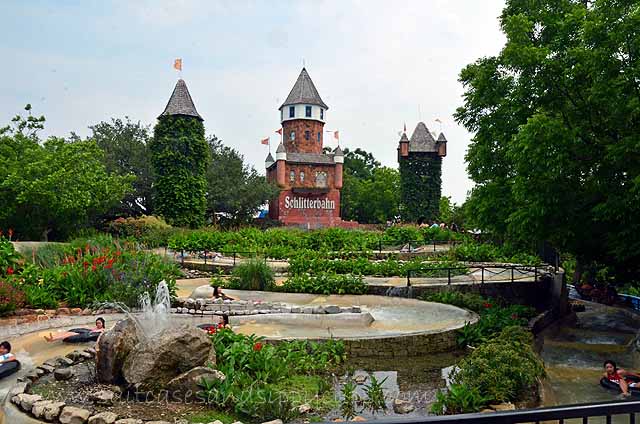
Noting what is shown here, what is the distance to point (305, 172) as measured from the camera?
165 feet

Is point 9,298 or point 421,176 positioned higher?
point 421,176

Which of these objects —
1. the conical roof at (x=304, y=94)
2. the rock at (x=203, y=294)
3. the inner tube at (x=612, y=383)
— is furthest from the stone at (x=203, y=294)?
the conical roof at (x=304, y=94)

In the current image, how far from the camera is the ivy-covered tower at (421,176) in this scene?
2018 inches

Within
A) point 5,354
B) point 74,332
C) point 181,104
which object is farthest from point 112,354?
point 181,104

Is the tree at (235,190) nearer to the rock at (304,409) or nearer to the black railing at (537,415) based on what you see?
the rock at (304,409)

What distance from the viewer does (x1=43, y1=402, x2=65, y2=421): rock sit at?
5.82 metres

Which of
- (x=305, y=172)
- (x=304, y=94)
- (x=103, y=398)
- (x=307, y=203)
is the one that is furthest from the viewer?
(x=304, y=94)

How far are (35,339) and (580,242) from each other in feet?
38.0

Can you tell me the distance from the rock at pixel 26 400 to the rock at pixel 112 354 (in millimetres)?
1006

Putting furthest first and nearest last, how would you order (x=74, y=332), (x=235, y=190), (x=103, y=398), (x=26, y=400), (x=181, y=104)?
(x=235, y=190)
(x=181, y=104)
(x=74, y=332)
(x=103, y=398)
(x=26, y=400)

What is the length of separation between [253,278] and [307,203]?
111 feet

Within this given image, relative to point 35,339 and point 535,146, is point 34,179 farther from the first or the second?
point 535,146

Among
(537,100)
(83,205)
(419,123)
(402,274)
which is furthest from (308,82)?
(537,100)

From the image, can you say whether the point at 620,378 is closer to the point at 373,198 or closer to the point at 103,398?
the point at 103,398
